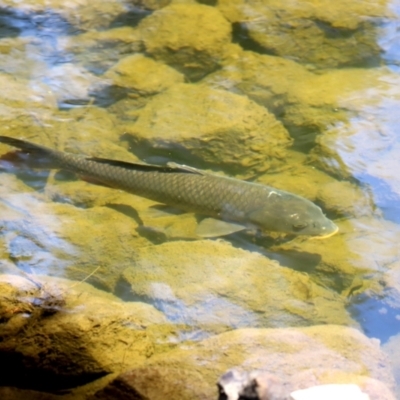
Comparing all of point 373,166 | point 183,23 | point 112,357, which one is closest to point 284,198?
point 373,166

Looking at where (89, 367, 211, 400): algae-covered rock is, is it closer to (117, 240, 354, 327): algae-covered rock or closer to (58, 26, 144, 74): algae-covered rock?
(117, 240, 354, 327): algae-covered rock

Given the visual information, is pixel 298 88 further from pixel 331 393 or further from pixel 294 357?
pixel 331 393

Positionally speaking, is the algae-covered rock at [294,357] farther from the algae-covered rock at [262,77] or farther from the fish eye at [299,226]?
the algae-covered rock at [262,77]

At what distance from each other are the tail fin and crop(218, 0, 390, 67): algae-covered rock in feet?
9.59

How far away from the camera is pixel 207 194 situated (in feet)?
12.7

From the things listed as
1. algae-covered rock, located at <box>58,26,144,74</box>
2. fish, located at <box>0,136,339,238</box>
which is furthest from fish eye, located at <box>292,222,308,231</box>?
algae-covered rock, located at <box>58,26,144,74</box>

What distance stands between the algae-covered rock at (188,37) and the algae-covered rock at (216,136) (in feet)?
3.28

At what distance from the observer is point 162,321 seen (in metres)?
2.87

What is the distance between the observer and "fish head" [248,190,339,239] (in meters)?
3.69

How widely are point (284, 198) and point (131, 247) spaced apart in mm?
1166

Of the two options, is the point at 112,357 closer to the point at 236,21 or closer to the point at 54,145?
the point at 54,145

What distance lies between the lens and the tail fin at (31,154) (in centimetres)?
400

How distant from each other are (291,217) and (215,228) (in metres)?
0.55

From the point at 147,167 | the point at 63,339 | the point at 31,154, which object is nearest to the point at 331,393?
the point at 63,339
